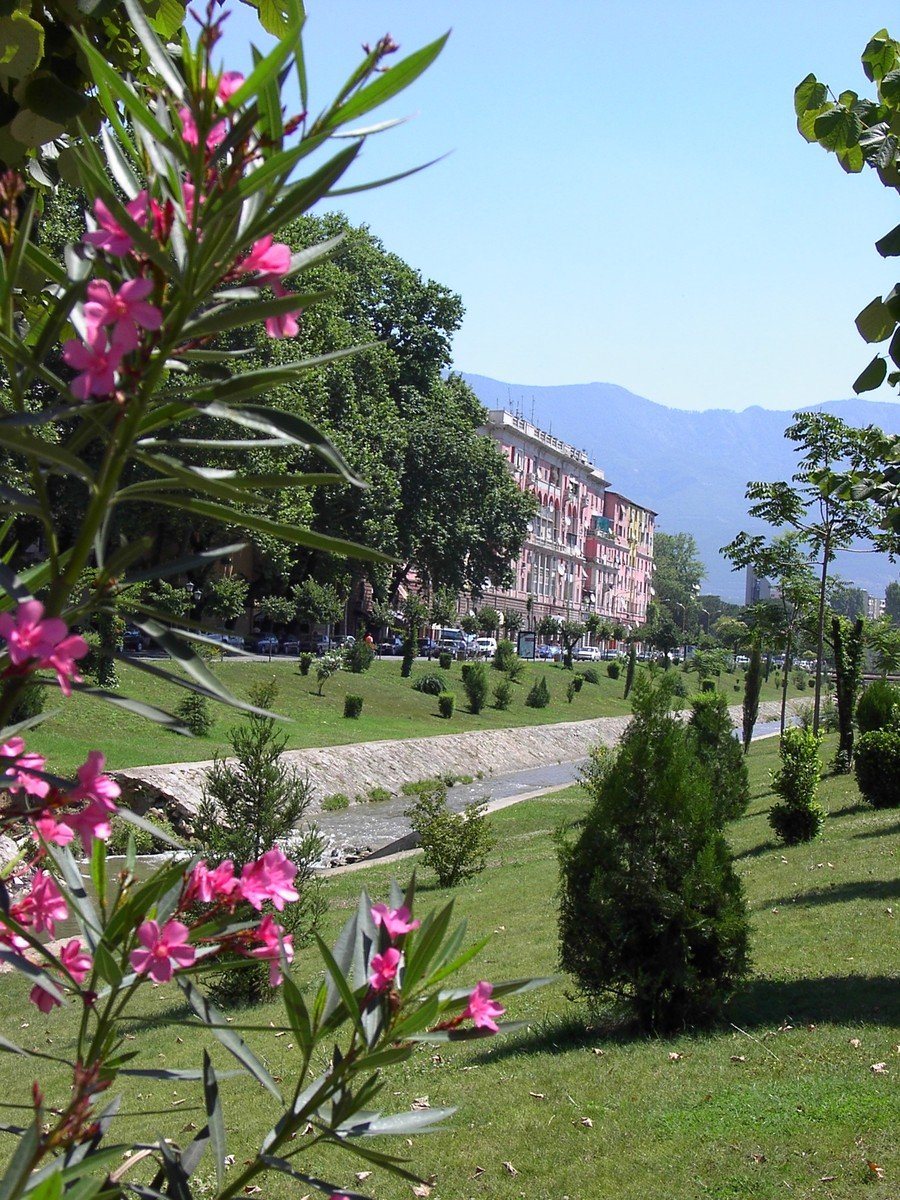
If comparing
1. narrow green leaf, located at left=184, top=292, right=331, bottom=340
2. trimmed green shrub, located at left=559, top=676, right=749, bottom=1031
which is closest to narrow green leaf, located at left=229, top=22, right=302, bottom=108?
narrow green leaf, located at left=184, top=292, right=331, bottom=340

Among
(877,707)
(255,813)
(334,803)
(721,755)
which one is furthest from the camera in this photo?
(334,803)

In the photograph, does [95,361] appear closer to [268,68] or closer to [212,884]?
[268,68]

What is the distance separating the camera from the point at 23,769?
4.01 feet

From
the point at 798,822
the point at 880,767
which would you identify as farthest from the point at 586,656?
the point at 798,822

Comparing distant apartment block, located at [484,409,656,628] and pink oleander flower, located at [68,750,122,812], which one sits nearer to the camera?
pink oleander flower, located at [68,750,122,812]

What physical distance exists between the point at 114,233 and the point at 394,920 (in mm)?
849

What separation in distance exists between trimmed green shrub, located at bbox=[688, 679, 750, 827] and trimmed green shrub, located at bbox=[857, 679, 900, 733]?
2.36m

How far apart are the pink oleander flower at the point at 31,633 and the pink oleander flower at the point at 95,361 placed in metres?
0.20

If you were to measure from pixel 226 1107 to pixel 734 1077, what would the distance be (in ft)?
10.2

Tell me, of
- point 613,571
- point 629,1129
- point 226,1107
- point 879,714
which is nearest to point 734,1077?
point 629,1129

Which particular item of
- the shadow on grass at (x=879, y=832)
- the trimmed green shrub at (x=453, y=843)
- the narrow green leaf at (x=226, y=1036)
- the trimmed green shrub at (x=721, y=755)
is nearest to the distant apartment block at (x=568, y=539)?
the trimmed green shrub at (x=721, y=755)

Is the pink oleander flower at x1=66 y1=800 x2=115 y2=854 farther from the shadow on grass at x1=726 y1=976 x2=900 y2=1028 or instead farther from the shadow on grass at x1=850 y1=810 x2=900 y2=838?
the shadow on grass at x1=850 y1=810 x2=900 y2=838

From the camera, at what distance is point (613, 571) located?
120312mm

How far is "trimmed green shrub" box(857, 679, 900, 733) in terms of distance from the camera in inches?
858
